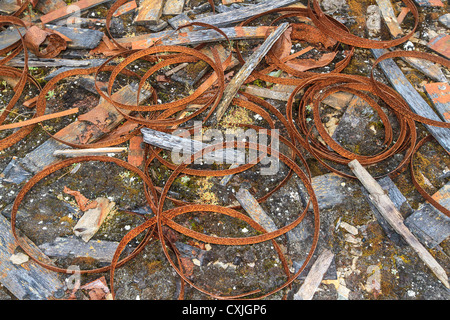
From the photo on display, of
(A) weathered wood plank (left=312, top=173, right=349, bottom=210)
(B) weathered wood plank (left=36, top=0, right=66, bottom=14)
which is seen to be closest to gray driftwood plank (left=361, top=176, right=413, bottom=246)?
(A) weathered wood plank (left=312, top=173, right=349, bottom=210)

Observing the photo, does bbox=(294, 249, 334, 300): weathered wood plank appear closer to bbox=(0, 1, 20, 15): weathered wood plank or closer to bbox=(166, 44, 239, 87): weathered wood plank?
bbox=(166, 44, 239, 87): weathered wood plank

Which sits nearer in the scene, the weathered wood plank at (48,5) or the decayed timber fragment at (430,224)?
the decayed timber fragment at (430,224)

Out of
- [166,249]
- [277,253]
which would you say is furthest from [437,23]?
[166,249]

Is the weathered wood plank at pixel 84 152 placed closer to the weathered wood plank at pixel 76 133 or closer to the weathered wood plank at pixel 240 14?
the weathered wood plank at pixel 76 133

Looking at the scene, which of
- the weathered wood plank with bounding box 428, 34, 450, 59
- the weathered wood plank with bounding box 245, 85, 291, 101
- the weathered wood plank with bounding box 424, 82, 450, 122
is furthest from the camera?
the weathered wood plank with bounding box 428, 34, 450, 59

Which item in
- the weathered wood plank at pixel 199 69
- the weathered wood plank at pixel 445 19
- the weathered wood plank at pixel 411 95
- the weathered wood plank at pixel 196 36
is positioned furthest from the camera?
the weathered wood plank at pixel 445 19

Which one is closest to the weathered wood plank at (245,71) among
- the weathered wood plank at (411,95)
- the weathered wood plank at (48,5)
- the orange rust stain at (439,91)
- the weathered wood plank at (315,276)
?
the weathered wood plank at (411,95)
